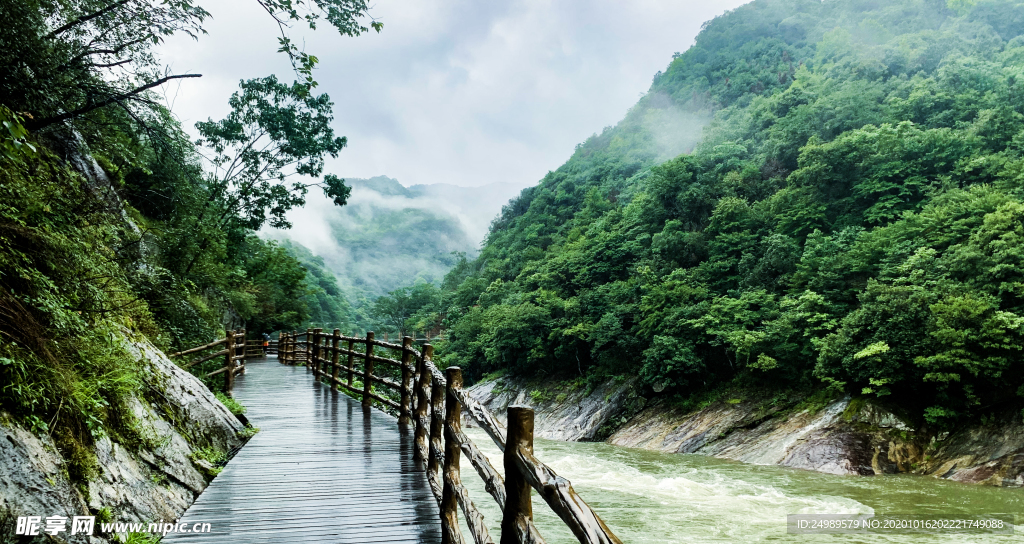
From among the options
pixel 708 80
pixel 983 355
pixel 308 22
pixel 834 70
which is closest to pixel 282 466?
pixel 308 22

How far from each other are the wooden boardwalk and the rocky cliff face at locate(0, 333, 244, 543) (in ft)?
0.69

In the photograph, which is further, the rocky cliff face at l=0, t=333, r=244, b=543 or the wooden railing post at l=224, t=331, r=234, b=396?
the wooden railing post at l=224, t=331, r=234, b=396

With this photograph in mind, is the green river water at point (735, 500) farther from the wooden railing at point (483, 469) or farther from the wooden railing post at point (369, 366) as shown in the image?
the wooden railing at point (483, 469)

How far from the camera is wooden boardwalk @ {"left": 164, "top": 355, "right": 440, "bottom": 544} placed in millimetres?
3455

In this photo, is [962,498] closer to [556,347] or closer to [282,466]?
[282,466]

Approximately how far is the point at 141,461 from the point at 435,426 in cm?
208

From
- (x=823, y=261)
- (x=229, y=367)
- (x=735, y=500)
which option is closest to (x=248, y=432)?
(x=229, y=367)

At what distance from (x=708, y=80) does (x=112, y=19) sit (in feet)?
271

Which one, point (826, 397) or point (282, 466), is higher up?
point (282, 466)

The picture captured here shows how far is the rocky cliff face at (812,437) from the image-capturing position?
13469mm

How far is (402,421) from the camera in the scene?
6.86 meters

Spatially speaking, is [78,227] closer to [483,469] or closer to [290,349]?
[483,469]

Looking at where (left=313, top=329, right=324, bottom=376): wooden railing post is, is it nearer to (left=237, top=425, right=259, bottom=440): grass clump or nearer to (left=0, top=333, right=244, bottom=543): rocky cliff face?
(left=237, top=425, right=259, bottom=440): grass clump

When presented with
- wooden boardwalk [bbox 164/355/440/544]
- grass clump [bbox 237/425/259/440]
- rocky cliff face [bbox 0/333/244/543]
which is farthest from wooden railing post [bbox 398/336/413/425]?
rocky cliff face [bbox 0/333/244/543]
